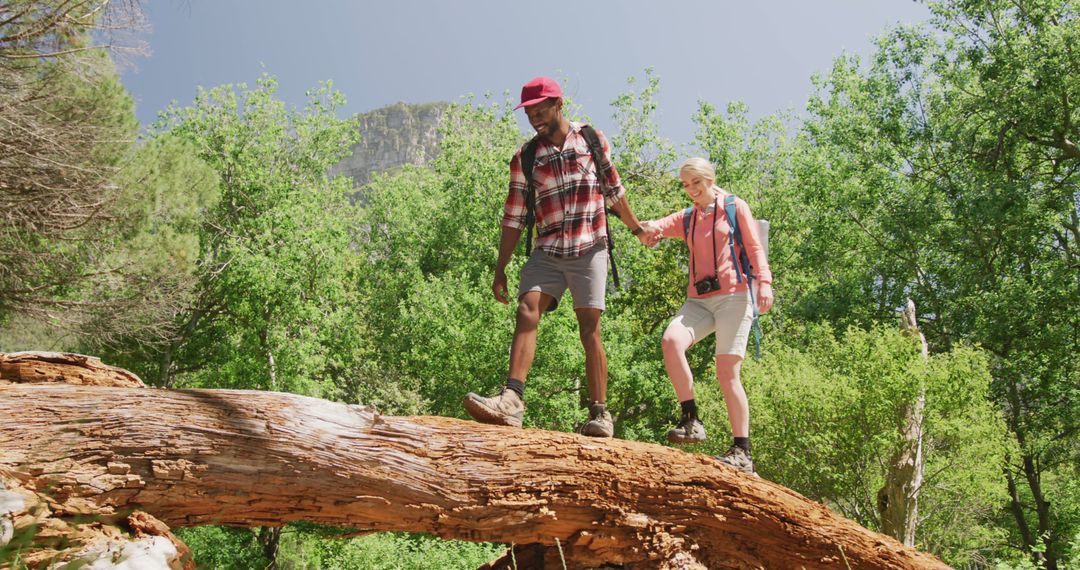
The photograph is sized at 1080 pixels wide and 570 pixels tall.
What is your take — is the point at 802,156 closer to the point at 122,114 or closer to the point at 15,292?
the point at 122,114

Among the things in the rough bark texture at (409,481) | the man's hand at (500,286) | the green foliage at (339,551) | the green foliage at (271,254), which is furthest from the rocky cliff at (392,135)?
the rough bark texture at (409,481)

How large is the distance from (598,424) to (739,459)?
0.88 m

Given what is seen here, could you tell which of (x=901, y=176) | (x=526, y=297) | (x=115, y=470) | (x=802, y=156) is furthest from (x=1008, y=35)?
(x=115, y=470)

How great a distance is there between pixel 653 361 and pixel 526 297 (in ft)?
56.8

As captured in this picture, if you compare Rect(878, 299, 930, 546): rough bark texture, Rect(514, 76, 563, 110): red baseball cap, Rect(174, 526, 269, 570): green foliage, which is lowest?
Rect(174, 526, 269, 570): green foliage

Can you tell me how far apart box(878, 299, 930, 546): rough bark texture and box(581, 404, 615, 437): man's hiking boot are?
9960 mm

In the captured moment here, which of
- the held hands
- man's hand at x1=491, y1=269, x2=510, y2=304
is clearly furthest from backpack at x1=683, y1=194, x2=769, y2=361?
man's hand at x1=491, y1=269, x2=510, y2=304

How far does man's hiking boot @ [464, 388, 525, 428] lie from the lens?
15.9ft

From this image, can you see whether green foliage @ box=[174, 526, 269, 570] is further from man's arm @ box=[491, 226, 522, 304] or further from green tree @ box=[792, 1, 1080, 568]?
man's arm @ box=[491, 226, 522, 304]

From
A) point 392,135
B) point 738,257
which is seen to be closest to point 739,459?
point 738,257

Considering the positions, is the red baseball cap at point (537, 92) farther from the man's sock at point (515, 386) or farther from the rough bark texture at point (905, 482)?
the rough bark texture at point (905, 482)

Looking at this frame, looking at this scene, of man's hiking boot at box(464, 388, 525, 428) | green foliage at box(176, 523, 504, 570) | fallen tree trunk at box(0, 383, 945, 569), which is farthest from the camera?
green foliage at box(176, 523, 504, 570)

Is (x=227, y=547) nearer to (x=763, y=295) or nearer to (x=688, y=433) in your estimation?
(x=688, y=433)

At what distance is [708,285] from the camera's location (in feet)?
17.6
